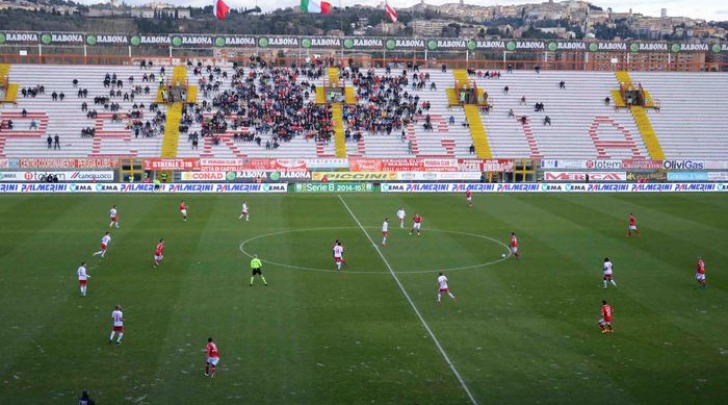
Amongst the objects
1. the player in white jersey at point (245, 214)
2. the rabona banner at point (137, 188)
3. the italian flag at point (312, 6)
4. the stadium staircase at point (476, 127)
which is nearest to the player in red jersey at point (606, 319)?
the player in white jersey at point (245, 214)

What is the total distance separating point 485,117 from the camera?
8412cm

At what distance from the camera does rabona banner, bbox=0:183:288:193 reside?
2511 inches

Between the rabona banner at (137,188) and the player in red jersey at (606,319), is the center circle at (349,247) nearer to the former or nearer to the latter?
the player in red jersey at (606,319)

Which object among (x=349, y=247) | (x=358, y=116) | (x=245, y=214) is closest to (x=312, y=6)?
(x=358, y=116)

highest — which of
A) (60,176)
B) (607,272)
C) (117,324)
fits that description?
(60,176)

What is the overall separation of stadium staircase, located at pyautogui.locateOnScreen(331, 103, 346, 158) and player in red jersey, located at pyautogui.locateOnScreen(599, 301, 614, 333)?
49.9 m

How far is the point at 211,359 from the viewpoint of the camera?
23.0 meters

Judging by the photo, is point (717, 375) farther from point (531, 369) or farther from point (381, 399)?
point (381, 399)

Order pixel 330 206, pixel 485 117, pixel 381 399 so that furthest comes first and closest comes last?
1. pixel 485 117
2. pixel 330 206
3. pixel 381 399

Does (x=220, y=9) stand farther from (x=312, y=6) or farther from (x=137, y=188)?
(x=137, y=188)

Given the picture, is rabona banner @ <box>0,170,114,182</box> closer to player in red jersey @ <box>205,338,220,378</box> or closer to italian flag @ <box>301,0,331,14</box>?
italian flag @ <box>301,0,331,14</box>

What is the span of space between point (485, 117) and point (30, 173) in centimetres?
4314

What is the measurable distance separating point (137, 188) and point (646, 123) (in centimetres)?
5066

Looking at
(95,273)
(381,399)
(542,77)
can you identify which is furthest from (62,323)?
(542,77)
